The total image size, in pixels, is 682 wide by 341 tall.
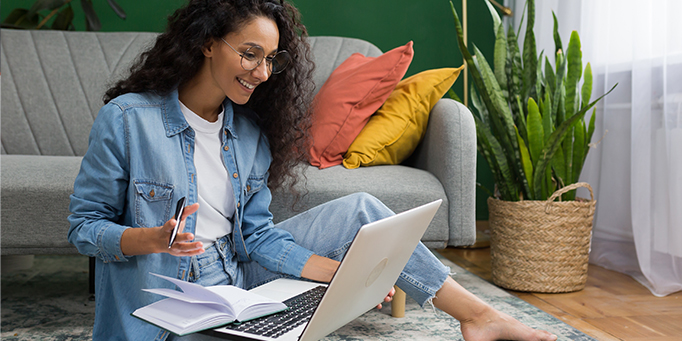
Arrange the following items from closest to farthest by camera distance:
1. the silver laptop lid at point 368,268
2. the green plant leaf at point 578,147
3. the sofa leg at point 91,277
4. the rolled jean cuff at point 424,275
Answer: the silver laptop lid at point 368,268 < the rolled jean cuff at point 424,275 < the sofa leg at point 91,277 < the green plant leaf at point 578,147

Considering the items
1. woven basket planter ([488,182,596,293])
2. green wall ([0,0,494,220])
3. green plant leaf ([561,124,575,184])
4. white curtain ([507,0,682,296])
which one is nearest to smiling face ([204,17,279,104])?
woven basket planter ([488,182,596,293])

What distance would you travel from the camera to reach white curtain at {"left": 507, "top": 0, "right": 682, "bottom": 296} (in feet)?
5.66

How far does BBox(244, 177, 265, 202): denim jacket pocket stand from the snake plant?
38.8 inches

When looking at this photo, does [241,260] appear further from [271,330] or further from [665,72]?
[665,72]

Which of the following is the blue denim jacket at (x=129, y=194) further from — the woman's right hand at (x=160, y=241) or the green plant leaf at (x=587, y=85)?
the green plant leaf at (x=587, y=85)

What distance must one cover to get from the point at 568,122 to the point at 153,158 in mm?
1292

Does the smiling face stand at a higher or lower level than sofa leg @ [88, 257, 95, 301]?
higher

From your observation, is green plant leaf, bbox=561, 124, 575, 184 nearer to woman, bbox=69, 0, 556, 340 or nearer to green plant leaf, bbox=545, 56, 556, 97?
green plant leaf, bbox=545, 56, 556, 97

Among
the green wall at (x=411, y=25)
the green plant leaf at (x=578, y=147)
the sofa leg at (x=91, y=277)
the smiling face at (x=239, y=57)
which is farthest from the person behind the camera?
the green wall at (x=411, y=25)

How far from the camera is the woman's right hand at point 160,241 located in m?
0.70

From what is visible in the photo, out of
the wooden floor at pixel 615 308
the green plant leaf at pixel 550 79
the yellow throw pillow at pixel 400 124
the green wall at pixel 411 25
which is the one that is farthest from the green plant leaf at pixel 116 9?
the wooden floor at pixel 615 308

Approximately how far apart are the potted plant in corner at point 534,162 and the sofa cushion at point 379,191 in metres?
0.42

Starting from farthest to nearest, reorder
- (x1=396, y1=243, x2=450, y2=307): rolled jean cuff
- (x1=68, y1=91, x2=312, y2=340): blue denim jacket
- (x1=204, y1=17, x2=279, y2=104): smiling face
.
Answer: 1. (x1=396, y1=243, x2=450, y2=307): rolled jean cuff
2. (x1=204, y1=17, x2=279, y2=104): smiling face
3. (x1=68, y1=91, x2=312, y2=340): blue denim jacket

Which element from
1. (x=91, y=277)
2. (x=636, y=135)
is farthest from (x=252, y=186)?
(x=636, y=135)
